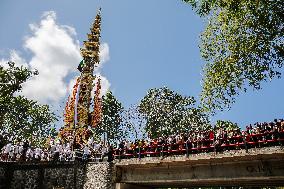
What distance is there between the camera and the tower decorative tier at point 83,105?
2936 cm

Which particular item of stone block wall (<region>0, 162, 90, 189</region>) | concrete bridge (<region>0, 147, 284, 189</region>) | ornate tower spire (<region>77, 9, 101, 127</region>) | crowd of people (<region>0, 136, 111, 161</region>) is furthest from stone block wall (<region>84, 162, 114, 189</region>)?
ornate tower spire (<region>77, 9, 101, 127</region>)

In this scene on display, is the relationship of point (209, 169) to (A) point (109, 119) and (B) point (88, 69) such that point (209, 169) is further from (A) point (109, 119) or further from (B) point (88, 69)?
(A) point (109, 119)

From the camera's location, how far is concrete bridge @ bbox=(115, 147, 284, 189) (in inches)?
540

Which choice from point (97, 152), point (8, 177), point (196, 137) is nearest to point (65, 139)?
point (97, 152)

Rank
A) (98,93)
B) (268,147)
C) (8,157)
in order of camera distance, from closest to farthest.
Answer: (268,147), (8,157), (98,93)

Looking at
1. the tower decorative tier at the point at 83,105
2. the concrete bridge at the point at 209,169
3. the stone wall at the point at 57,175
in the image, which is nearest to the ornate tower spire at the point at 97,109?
the tower decorative tier at the point at 83,105

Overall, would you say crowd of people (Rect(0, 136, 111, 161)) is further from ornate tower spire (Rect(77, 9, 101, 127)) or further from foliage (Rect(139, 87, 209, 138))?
foliage (Rect(139, 87, 209, 138))

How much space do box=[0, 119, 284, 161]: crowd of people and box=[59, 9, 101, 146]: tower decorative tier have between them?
18.1 feet

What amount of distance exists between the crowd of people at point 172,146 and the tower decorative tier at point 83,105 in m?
5.52

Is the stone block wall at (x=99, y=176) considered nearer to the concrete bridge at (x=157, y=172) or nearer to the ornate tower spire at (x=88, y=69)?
the concrete bridge at (x=157, y=172)

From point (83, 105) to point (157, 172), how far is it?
15099 mm

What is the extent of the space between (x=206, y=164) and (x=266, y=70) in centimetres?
714

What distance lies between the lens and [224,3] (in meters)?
17.5

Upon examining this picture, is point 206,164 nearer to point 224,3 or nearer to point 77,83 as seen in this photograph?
point 224,3
